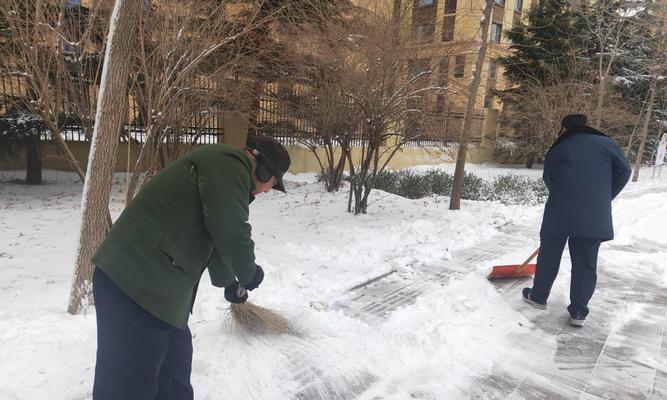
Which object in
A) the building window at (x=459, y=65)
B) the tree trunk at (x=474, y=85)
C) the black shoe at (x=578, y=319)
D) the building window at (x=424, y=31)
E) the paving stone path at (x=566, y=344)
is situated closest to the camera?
the paving stone path at (x=566, y=344)

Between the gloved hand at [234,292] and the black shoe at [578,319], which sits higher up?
the gloved hand at [234,292]

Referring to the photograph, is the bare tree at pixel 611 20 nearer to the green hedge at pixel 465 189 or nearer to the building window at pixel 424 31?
the green hedge at pixel 465 189

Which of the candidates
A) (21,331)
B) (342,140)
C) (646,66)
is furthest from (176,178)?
(646,66)

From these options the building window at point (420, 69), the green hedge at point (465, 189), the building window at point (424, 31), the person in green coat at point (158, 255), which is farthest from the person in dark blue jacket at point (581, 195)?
the green hedge at point (465, 189)

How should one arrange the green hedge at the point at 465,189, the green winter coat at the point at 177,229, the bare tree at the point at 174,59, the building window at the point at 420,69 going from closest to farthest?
→ the green winter coat at the point at 177,229
the bare tree at the point at 174,59
the building window at the point at 420,69
the green hedge at the point at 465,189

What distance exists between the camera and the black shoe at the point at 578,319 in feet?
11.8

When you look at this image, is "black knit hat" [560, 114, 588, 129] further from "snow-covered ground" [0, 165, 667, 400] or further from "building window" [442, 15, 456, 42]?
"building window" [442, 15, 456, 42]

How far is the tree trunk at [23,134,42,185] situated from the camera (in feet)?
29.6

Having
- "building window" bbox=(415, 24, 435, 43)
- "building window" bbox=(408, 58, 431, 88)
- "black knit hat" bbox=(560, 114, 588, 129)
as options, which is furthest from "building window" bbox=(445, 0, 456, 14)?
"black knit hat" bbox=(560, 114, 588, 129)

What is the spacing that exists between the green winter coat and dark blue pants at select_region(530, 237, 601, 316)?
3052mm

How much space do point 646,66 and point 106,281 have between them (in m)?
18.9

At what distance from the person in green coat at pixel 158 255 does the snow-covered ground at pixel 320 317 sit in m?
0.97

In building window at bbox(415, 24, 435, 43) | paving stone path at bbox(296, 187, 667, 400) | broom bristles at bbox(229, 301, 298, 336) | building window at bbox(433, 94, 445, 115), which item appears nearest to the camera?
paving stone path at bbox(296, 187, 667, 400)

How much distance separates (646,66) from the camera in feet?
49.9
